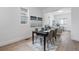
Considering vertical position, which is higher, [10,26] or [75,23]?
[75,23]

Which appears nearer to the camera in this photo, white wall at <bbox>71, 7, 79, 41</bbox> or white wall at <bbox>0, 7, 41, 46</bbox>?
white wall at <bbox>0, 7, 41, 46</bbox>

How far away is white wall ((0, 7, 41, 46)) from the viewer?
434 centimetres

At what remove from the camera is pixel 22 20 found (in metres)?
6.00

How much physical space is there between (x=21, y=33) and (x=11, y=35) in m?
0.96

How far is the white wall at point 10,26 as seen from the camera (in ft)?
14.2

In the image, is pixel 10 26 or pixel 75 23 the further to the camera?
pixel 75 23

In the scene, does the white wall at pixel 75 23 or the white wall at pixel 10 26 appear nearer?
the white wall at pixel 10 26

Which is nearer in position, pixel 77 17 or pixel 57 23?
pixel 77 17

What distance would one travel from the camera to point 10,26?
4.78m

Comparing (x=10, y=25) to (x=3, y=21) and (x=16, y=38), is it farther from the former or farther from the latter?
(x=16, y=38)
